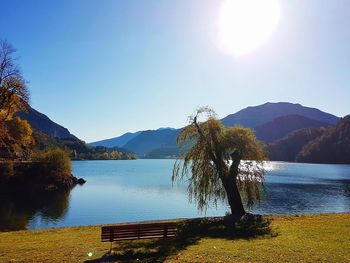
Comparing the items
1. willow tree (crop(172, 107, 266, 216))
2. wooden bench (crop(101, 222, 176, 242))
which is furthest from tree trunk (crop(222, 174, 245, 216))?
wooden bench (crop(101, 222, 176, 242))

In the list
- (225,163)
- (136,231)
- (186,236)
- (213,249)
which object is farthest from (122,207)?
(213,249)

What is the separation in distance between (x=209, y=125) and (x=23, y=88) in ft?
65.6

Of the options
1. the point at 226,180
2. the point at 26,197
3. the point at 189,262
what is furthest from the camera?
the point at 26,197

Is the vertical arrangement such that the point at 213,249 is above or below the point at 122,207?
above

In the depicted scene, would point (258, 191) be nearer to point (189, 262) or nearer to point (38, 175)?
point (189, 262)

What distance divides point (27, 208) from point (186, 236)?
44.6 meters

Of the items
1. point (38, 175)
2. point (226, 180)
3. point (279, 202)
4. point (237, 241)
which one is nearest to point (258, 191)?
point (226, 180)

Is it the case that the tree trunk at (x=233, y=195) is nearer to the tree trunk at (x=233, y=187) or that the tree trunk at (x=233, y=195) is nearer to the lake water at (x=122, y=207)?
the tree trunk at (x=233, y=187)

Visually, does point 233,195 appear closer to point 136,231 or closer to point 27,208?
point 136,231

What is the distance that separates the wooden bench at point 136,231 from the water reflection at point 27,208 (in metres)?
27.7

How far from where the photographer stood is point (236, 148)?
95.0 ft

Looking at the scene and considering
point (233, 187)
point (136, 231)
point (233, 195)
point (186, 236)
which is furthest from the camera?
point (233, 187)

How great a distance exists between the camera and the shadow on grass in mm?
16812

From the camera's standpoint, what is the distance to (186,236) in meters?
22.0
